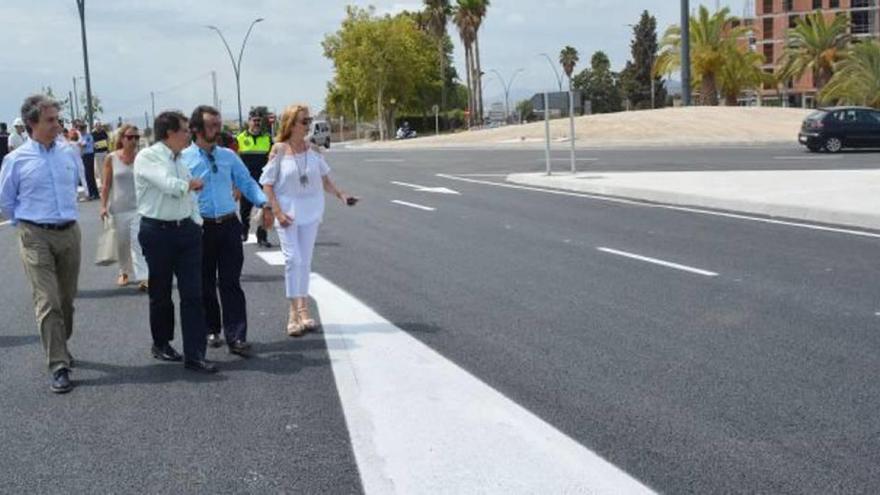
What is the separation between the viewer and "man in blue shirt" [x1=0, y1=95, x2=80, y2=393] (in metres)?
6.29

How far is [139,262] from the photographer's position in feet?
33.0

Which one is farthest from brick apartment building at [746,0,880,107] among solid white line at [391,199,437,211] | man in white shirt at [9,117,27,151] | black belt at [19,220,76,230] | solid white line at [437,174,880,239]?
black belt at [19,220,76,230]

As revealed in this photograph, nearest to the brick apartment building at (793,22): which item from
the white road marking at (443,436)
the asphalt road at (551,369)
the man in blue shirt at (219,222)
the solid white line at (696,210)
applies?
the solid white line at (696,210)

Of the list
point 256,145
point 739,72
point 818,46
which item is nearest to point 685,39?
point 739,72

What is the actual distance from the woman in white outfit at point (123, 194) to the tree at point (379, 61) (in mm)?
68316

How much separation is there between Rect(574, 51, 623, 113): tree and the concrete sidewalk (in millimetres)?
94732

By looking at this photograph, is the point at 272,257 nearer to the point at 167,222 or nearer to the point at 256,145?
the point at 256,145

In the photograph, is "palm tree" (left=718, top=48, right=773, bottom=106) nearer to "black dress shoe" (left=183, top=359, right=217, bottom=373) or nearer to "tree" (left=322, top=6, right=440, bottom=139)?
"tree" (left=322, top=6, right=440, bottom=139)

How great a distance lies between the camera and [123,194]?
10.3m

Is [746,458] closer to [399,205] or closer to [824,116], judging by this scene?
[399,205]

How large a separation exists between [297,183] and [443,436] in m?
3.02

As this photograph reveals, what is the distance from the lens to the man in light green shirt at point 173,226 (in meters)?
6.37

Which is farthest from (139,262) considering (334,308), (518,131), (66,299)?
(518,131)

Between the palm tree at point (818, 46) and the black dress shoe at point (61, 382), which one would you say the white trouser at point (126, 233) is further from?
the palm tree at point (818, 46)
